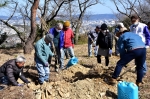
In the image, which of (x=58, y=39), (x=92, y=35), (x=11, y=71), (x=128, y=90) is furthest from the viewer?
(x=92, y=35)

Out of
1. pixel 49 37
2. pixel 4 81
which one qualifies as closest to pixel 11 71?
pixel 4 81

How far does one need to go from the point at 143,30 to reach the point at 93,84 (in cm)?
181

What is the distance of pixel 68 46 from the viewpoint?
852 centimetres

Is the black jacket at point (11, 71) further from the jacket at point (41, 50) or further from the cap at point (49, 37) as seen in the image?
the cap at point (49, 37)

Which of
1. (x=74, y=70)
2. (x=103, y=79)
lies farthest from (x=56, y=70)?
(x=103, y=79)

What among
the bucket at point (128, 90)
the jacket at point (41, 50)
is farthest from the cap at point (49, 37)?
the bucket at point (128, 90)

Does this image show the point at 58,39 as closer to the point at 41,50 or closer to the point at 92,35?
the point at 41,50

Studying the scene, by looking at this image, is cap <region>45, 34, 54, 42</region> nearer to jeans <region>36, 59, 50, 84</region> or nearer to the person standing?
jeans <region>36, 59, 50, 84</region>

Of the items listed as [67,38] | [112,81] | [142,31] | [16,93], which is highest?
[142,31]

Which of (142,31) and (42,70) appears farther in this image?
(42,70)

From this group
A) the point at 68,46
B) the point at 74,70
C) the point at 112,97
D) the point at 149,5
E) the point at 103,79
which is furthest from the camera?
the point at 149,5

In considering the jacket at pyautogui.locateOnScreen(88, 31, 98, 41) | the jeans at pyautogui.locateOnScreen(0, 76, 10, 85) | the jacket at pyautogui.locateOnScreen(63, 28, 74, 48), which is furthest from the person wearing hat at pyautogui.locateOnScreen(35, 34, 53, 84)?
the jacket at pyautogui.locateOnScreen(88, 31, 98, 41)

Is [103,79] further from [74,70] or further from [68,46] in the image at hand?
[68,46]

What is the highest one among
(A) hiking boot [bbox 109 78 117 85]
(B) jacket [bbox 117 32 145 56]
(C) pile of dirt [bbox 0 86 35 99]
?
(B) jacket [bbox 117 32 145 56]
